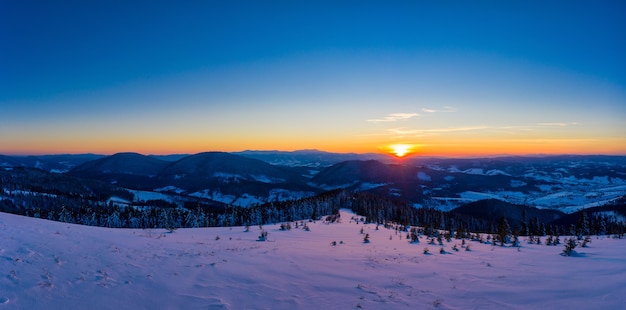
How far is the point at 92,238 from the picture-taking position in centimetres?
1625

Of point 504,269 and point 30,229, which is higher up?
point 30,229

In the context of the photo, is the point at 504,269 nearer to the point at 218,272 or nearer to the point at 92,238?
the point at 218,272

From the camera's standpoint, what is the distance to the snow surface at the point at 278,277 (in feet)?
28.9

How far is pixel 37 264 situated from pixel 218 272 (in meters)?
5.80

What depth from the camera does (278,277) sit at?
11.7 meters

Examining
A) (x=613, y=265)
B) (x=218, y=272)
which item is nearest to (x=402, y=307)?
(x=218, y=272)

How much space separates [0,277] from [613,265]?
20.4 m

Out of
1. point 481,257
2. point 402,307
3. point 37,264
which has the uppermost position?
point 37,264

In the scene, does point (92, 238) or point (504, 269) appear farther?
point (92, 238)

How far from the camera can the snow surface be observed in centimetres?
880

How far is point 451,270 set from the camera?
43.1 feet

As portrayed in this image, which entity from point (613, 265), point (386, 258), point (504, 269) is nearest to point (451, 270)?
point (504, 269)

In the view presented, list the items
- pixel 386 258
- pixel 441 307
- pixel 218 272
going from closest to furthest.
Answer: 1. pixel 441 307
2. pixel 218 272
3. pixel 386 258

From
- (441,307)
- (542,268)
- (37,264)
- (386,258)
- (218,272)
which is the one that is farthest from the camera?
(386,258)
